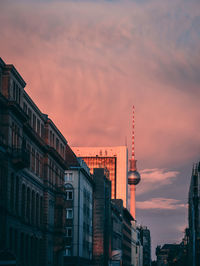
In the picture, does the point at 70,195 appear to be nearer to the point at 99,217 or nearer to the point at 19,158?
the point at 99,217

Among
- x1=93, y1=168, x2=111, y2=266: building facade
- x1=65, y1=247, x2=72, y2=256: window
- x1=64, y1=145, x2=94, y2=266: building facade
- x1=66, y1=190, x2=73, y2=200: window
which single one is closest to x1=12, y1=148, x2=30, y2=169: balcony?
x1=64, y1=145, x2=94, y2=266: building facade

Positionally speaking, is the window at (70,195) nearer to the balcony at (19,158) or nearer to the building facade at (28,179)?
the building facade at (28,179)

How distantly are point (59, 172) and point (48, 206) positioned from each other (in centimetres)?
1080

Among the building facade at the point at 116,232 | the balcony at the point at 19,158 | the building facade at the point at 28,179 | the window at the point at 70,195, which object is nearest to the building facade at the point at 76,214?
the window at the point at 70,195

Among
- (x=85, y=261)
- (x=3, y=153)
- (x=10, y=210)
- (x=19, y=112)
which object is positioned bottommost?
(x=85, y=261)

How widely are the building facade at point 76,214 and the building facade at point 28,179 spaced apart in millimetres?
19162

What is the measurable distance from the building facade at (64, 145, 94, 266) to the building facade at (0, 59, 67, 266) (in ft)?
62.9

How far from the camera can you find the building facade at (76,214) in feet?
366

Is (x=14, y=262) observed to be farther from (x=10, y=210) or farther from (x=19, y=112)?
(x=19, y=112)

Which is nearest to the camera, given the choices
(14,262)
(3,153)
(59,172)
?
(14,262)

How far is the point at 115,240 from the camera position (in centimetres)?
16838

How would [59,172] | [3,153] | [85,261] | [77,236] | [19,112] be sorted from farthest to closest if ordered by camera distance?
[85,261]
[77,236]
[59,172]
[19,112]
[3,153]

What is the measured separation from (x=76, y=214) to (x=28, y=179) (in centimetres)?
4266

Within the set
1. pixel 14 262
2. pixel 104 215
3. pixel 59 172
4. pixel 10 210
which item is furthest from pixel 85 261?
pixel 14 262
